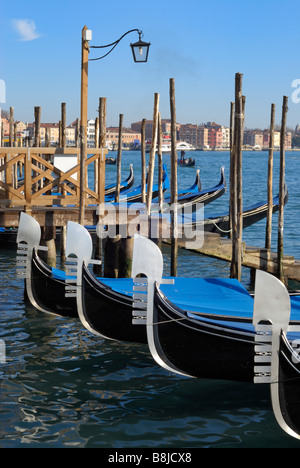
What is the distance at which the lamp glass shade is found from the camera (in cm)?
680

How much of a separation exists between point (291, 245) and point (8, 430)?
387 inches

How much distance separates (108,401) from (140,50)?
11.2 feet

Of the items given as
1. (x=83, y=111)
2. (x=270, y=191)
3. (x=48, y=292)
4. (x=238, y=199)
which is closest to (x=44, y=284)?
(x=48, y=292)

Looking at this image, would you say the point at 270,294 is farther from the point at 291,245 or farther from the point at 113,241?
the point at 291,245

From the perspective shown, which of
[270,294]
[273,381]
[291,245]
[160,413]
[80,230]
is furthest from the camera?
[291,245]

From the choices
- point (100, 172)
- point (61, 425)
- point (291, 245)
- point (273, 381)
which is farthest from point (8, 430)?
point (291, 245)

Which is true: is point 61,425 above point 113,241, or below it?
below

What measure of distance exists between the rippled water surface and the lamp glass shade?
2481 millimetres

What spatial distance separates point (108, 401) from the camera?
471 cm

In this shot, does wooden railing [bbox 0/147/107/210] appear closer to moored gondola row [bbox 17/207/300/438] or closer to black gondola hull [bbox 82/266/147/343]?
moored gondola row [bbox 17/207/300/438]

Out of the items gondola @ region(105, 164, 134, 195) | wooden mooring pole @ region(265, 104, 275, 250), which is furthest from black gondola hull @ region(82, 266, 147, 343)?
gondola @ region(105, 164, 134, 195)

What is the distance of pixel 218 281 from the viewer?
5.76 metres

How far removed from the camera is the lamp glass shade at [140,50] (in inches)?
268

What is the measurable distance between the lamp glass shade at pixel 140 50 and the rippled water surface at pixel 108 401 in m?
2.48
